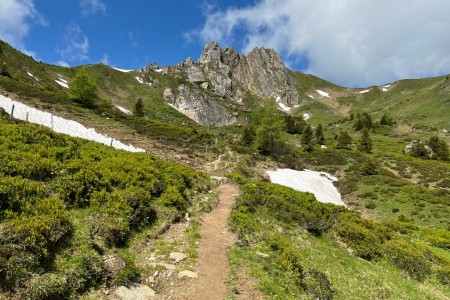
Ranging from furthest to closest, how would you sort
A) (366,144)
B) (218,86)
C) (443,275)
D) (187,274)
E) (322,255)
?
(218,86)
(366,144)
(443,275)
(322,255)
(187,274)

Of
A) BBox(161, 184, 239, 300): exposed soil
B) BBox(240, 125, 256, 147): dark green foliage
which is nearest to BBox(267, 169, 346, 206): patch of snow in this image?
BBox(240, 125, 256, 147): dark green foliage

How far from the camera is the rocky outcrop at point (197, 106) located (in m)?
139

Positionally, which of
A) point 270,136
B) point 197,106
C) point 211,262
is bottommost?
point 211,262

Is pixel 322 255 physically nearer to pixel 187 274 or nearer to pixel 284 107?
pixel 187 274

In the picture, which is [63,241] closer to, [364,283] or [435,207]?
[364,283]

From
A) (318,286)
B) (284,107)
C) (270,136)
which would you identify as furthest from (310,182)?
(284,107)

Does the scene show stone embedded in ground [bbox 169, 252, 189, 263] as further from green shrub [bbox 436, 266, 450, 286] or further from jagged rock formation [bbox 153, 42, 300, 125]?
jagged rock formation [bbox 153, 42, 300, 125]

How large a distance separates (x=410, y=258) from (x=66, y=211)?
1928 cm

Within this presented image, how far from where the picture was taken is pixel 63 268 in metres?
8.27

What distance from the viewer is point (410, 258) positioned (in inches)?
717

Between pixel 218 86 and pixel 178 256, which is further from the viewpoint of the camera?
pixel 218 86

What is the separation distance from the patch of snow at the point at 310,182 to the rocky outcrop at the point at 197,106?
9213 cm

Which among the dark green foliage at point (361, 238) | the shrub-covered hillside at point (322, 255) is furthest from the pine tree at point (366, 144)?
the dark green foliage at point (361, 238)

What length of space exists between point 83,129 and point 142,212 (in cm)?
3362
